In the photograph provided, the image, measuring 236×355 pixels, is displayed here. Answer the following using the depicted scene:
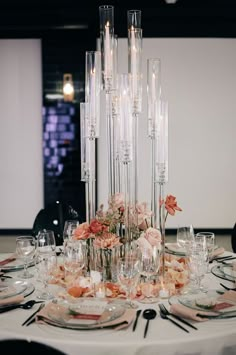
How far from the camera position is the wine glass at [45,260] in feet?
6.37

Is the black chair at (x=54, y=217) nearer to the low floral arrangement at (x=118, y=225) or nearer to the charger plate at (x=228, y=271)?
the low floral arrangement at (x=118, y=225)

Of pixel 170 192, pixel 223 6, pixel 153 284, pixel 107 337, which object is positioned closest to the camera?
pixel 107 337

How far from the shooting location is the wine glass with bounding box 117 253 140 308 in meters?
1.83

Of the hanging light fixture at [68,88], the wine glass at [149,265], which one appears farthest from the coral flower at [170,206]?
the hanging light fixture at [68,88]

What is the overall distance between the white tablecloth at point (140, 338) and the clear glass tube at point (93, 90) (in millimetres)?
923

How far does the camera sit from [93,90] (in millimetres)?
2273

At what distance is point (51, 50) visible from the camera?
6.42m

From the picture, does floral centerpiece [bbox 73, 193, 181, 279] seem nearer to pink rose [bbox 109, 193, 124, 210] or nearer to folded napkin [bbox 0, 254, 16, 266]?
pink rose [bbox 109, 193, 124, 210]

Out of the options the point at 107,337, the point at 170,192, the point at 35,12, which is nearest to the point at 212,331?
the point at 107,337

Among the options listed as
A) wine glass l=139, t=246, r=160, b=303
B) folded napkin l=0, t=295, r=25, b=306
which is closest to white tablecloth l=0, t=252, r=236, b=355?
folded napkin l=0, t=295, r=25, b=306

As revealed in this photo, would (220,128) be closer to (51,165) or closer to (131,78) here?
(51,165)

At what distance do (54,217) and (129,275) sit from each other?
5.41 ft

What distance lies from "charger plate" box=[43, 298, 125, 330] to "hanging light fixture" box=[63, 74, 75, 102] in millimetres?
4839

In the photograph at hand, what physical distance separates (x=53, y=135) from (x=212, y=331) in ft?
16.9
